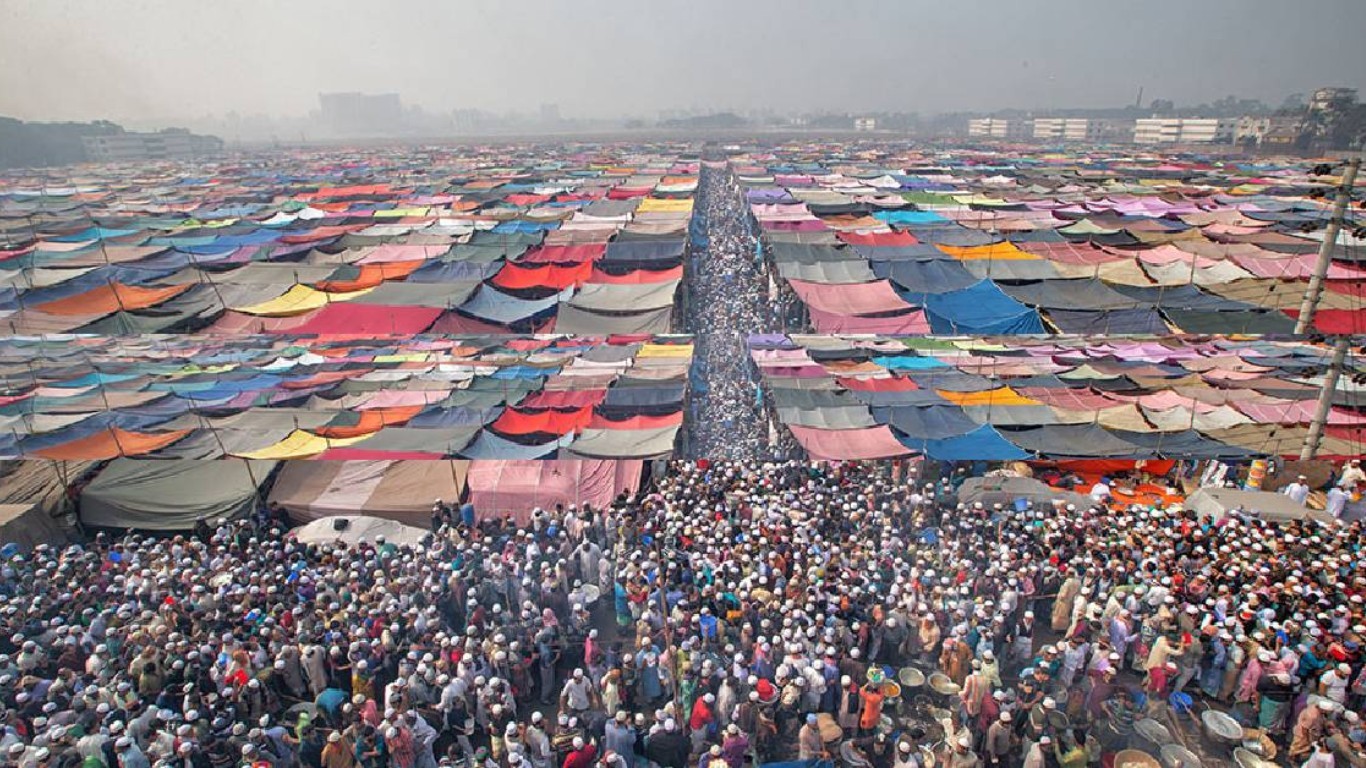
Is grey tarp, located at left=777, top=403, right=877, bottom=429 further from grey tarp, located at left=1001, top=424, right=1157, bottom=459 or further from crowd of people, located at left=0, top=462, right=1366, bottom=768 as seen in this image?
grey tarp, located at left=1001, top=424, right=1157, bottom=459

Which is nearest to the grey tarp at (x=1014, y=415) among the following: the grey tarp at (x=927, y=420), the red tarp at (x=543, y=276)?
the grey tarp at (x=927, y=420)

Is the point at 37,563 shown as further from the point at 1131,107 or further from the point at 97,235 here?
the point at 1131,107

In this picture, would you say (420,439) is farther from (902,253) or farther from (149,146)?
(149,146)

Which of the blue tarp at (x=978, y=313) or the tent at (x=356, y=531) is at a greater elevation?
the blue tarp at (x=978, y=313)

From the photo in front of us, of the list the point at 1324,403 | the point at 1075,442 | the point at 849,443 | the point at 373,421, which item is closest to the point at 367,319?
the point at 373,421

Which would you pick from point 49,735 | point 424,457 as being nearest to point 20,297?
point 424,457

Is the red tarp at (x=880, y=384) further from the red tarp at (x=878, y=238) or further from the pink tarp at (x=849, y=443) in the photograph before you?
the red tarp at (x=878, y=238)
